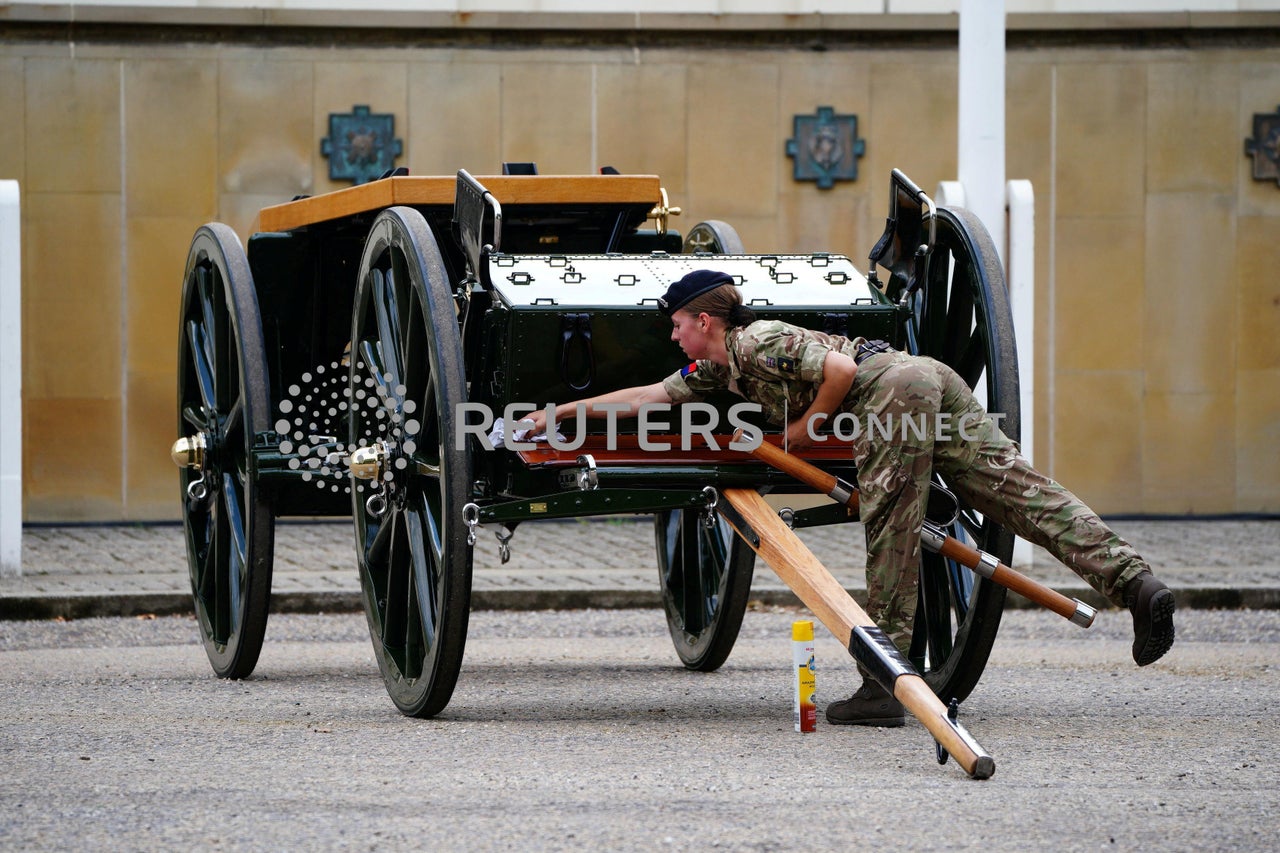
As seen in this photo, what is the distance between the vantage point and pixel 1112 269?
48.3ft

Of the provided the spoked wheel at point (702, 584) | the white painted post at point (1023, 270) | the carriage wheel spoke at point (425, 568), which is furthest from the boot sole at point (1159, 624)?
the white painted post at point (1023, 270)

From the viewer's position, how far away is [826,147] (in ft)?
47.9

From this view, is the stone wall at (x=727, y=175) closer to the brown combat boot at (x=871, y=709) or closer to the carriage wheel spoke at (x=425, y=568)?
the carriage wheel spoke at (x=425, y=568)

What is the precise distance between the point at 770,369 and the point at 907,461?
49 cm

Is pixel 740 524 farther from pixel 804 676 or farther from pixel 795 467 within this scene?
pixel 804 676

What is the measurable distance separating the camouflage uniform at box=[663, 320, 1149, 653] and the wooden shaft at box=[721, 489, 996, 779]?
0.23 meters

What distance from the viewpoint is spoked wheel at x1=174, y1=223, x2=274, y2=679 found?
23.3 feet

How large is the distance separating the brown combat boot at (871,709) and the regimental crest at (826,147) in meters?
9.07

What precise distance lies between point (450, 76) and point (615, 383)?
866cm

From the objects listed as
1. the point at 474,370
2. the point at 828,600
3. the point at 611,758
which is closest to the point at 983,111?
the point at 474,370

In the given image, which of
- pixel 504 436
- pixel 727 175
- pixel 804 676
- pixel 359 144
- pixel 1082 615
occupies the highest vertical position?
pixel 359 144

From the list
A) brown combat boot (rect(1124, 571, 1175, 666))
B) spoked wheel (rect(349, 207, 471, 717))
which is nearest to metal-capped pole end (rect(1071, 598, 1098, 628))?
brown combat boot (rect(1124, 571, 1175, 666))

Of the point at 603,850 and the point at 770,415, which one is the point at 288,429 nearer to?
the point at 770,415

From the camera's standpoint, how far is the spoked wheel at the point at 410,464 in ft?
18.6
